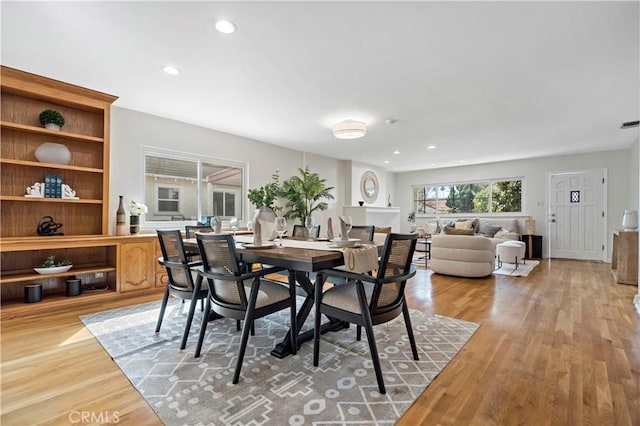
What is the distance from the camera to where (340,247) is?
219 centimetres

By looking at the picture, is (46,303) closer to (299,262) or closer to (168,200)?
(168,200)

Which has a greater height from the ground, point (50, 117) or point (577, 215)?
point (50, 117)

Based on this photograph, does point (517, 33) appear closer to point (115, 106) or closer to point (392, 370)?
point (392, 370)

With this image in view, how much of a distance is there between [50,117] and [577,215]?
9596mm

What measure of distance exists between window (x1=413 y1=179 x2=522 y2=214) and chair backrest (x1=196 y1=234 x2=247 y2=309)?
803 centimetres

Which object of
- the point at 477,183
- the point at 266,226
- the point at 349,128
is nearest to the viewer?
the point at 266,226

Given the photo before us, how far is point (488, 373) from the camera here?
1.92m

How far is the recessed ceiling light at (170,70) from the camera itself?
2.78m

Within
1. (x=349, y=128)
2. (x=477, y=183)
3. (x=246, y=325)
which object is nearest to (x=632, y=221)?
(x=477, y=183)

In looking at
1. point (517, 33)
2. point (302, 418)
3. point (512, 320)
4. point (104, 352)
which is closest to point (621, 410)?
point (512, 320)

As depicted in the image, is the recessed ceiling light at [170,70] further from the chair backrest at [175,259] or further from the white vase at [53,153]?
the white vase at [53,153]

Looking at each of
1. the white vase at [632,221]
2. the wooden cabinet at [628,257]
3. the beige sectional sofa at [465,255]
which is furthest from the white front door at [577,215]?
the beige sectional sofa at [465,255]

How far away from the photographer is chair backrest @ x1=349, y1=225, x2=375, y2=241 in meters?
2.87

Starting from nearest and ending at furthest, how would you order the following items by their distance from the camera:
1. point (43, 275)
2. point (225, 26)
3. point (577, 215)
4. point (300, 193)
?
point (225, 26), point (43, 275), point (300, 193), point (577, 215)
